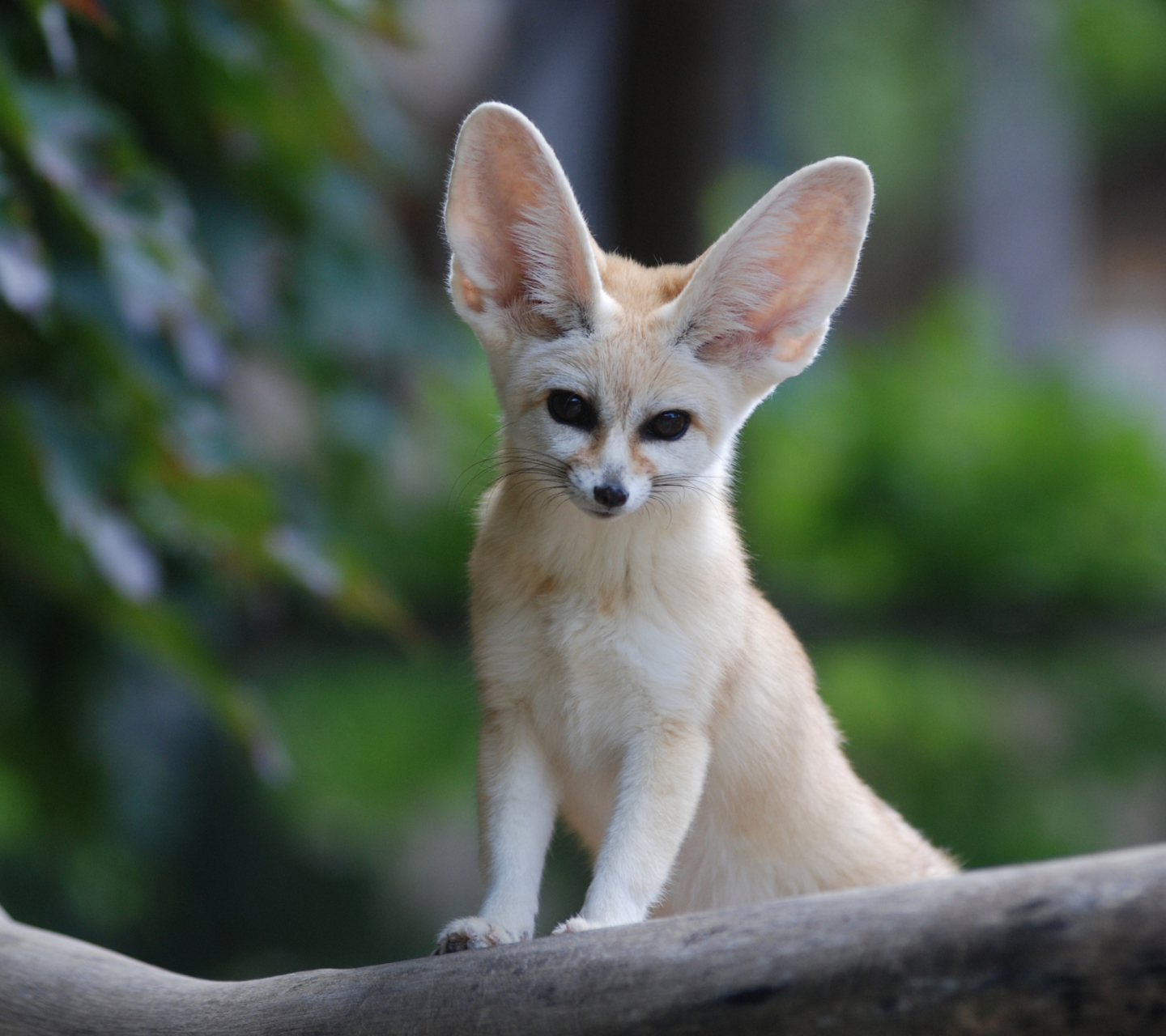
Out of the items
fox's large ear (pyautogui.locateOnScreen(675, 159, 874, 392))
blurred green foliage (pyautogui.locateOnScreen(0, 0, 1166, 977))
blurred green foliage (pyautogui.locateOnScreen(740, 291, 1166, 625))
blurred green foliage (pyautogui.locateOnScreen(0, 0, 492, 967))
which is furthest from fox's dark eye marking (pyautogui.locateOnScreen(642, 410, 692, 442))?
blurred green foliage (pyautogui.locateOnScreen(740, 291, 1166, 625))

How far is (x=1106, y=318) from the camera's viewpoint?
1407cm

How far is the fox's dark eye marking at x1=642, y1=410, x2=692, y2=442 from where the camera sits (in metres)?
1.93

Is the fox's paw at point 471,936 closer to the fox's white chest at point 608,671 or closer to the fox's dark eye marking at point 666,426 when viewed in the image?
the fox's white chest at point 608,671

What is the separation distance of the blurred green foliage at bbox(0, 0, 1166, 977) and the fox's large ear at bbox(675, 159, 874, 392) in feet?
1.59

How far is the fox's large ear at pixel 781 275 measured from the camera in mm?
1711

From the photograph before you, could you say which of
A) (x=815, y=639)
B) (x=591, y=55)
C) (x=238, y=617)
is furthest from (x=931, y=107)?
(x=238, y=617)

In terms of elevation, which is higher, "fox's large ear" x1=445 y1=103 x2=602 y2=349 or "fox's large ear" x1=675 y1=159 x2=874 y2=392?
"fox's large ear" x1=445 y1=103 x2=602 y2=349

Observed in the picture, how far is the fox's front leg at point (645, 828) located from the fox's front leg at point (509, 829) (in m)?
0.11

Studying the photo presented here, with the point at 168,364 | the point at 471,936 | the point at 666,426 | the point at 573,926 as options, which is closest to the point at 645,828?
the point at 573,926

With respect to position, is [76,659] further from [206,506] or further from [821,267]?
[821,267]

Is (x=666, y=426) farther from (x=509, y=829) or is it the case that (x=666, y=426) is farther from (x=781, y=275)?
(x=509, y=829)

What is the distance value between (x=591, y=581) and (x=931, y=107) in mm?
12380

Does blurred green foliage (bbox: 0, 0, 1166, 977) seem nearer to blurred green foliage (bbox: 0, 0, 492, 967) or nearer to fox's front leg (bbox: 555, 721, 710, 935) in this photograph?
blurred green foliage (bbox: 0, 0, 492, 967)

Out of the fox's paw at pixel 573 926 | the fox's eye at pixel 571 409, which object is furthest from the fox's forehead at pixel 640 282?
the fox's paw at pixel 573 926
